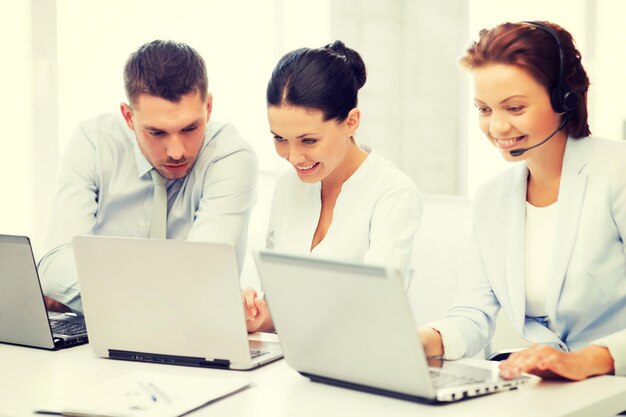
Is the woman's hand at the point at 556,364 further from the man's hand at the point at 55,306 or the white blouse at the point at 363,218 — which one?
the man's hand at the point at 55,306

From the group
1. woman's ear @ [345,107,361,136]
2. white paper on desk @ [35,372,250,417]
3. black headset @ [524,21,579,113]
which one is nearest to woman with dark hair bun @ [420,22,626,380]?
black headset @ [524,21,579,113]

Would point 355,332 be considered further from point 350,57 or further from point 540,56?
point 350,57

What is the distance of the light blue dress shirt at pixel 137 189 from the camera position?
245 centimetres

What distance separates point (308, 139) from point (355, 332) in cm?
89

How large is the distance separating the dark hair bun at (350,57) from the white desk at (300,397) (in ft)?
3.01

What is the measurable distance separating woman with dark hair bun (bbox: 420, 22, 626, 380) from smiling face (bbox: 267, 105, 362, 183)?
1.33 feet

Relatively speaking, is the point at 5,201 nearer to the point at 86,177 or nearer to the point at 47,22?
the point at 47,22

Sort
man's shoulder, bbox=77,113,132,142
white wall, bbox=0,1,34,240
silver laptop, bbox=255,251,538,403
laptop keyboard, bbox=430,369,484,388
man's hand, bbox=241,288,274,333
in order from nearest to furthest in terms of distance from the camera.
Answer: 1. silver laptop, bbox=255,251,538,403
2. laptop keyboard, bbox=430,369,484,388
3. man's hand, bbox=241,288,274,333
4. man's shoulder, bbox=77,113,132,142
5. white wall, bbox=0,1,34,240

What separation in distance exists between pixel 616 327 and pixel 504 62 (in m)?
0.65

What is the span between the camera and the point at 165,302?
5.64 ft

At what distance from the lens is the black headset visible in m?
1.88

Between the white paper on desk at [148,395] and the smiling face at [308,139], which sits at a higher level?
the smiling face at [308,139]

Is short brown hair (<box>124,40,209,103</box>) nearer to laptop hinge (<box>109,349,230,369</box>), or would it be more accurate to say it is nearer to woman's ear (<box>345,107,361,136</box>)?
woman's ear (<box>345,107,361,136</box>)

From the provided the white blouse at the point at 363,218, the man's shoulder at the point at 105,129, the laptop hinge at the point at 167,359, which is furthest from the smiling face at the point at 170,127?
the laptop hinge at the point at 167,359
